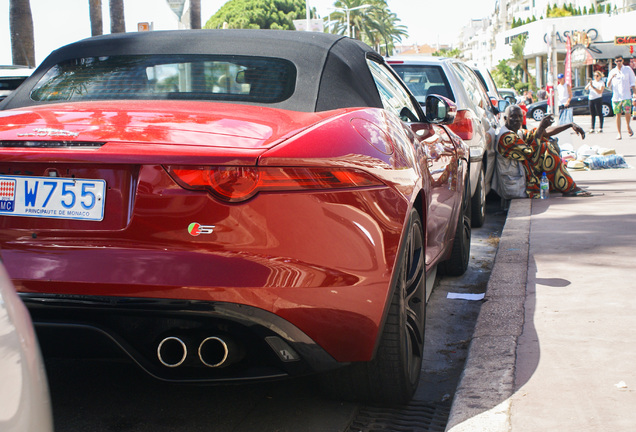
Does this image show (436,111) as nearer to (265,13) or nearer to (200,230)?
(200,230)

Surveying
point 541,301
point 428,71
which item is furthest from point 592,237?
point 428,71

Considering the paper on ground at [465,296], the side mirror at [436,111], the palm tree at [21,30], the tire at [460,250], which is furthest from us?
the palm tree at [21,30]

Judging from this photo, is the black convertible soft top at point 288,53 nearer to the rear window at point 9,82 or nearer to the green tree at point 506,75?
the rear window at point 9,82

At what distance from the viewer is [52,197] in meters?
2.54

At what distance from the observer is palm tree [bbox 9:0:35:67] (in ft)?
57.5

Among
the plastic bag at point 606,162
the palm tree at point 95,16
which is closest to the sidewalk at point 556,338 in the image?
the plastic bag at point 606,162

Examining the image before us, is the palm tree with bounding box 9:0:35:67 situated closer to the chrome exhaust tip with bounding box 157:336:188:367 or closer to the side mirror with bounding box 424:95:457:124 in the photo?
the side mirror with bounding box 424:95:457:124

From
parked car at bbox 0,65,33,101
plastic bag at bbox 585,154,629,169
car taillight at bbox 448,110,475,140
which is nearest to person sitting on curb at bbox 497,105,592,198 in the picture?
car taillight at bbox 448,110,475,140

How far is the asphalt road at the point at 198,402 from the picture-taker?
3098mm

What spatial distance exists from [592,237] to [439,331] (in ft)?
8.07

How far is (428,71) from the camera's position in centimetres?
826

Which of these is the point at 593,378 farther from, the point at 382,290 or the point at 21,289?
the point at 21,289

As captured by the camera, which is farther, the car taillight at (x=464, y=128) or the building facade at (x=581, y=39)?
the building facade at (x=581, y=39)

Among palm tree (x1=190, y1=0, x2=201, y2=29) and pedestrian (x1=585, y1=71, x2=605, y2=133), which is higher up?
palm tree (x1=190, y1=0, x2=201, y2=29)
